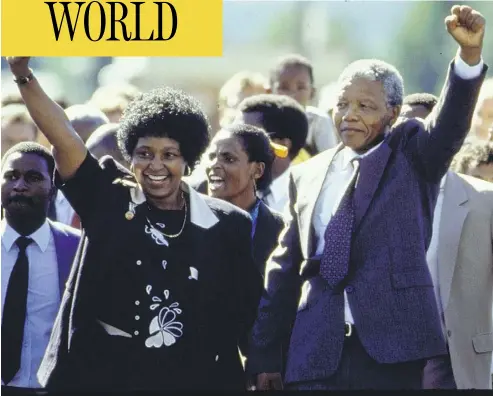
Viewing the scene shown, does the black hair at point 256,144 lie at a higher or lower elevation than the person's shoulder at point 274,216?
higher

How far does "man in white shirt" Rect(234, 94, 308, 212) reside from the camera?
20.6ft

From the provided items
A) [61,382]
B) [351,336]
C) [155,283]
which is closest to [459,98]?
[351,336]

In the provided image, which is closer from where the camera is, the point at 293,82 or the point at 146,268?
the point at 146,268

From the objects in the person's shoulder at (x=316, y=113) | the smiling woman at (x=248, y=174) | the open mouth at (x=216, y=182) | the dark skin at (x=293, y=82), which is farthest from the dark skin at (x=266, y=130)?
the dark skin at (x=293, y=82)

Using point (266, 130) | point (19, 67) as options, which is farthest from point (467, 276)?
point (19, 67)

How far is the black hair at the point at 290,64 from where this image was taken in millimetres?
7574

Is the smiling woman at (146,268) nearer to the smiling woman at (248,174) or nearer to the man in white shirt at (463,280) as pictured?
the smiling woman at (248,174)

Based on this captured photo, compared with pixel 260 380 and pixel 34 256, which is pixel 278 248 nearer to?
pixel 260 380

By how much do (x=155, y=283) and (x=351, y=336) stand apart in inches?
30.4

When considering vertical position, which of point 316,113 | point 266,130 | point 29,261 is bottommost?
point 29,261

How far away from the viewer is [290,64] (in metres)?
7.57

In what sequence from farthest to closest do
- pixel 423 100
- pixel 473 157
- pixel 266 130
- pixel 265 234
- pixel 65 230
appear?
1. pixel 266 130
2. pixel 423 100
3. pixel 473 157
4. pixel 265 234
5. pixel 65 230

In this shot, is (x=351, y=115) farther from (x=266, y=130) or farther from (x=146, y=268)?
(x=266, y=130)

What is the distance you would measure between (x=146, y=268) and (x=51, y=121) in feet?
2.09
